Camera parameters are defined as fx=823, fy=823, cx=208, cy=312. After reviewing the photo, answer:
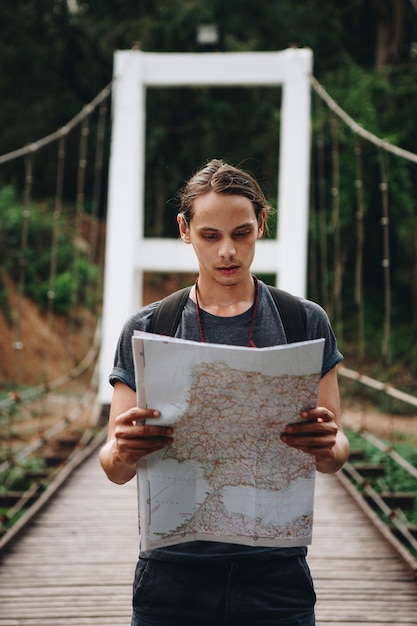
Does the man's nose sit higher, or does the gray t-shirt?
the man's nose

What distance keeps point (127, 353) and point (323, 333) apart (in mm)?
214

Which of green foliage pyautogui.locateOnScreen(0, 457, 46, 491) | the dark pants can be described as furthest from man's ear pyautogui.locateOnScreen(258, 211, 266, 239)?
green foliage pyautogui.locateOnScreen(0, 457, 46, 491)

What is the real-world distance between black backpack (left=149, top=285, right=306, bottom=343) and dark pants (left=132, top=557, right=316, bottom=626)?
0.24m

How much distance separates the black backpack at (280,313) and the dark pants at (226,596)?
241mm

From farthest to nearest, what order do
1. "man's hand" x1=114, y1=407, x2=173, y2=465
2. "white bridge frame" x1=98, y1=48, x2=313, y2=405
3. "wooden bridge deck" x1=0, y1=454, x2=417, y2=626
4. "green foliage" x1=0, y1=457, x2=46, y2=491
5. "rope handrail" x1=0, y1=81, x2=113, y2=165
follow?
"white bridge frame" x1=98, y1=48, x2=313, y2=405 → "green foliage" x1=0, y1=457, x2=46, y2=491 → "rope handrail" x1=0, y1=81, x2=113, y2=165 → "wooden bridge deck" x1=0, y1=454, x2=417, y2=626 → "man's hand" x1=114, y1=407, x2=173, y2=465

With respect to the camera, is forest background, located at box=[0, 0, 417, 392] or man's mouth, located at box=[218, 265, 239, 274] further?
forest background, located at box=[0, 0, 417, 392]

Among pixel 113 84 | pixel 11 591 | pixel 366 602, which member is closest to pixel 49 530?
pixel 11 591

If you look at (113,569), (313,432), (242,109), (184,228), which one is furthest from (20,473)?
(242,109)

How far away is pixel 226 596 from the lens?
839mm

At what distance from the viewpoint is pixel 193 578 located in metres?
0.85

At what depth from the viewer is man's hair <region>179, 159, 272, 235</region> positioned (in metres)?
0.88

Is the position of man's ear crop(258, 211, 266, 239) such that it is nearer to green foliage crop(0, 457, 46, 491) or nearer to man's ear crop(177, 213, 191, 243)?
man's ear crop(177, 213, 191, 243)

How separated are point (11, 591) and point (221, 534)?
4.62 ft

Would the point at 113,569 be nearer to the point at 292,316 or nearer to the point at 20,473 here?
the point at 292,316
